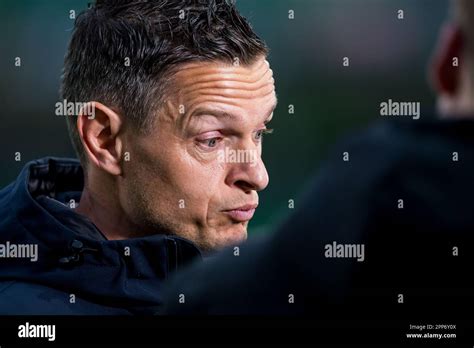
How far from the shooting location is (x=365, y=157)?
4.16 ft

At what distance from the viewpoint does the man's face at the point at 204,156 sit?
2.55m

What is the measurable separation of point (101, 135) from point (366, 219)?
1426 millimetres

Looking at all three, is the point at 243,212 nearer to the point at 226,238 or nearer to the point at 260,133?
the point at 226,238

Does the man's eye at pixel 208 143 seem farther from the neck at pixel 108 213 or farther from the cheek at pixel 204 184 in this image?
the neck at pixel 108 213

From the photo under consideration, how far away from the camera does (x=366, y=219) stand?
1.31 m

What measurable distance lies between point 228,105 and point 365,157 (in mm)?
1328

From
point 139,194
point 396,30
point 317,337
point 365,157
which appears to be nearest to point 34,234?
point 139,194

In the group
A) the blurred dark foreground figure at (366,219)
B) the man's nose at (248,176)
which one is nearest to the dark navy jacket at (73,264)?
the man's nose at (248,176)

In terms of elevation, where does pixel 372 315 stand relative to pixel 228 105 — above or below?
below

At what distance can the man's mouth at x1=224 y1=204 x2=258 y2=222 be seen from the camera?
2.55 m

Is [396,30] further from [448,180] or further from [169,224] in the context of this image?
[448,180]

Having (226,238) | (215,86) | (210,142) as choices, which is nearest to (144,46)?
(215,86)

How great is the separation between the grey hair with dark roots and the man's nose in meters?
0.28

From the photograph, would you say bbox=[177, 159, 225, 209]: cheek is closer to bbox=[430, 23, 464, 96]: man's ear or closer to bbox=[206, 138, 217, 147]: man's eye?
bbox=[206, 138, 217, 147]: man's eye
